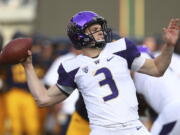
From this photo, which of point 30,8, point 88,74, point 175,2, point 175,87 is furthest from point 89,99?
point 30,8

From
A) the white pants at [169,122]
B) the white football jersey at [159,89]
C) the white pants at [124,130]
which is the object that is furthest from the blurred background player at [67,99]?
the white pants at [124,130]

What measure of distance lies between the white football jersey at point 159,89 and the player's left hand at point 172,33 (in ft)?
3.98

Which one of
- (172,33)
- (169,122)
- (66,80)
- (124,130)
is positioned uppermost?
(172,33)

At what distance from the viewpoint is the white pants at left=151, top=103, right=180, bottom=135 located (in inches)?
227

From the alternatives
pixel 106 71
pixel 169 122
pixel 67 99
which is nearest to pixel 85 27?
pixel 106 71

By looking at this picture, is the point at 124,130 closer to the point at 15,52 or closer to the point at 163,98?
the point at 15,52

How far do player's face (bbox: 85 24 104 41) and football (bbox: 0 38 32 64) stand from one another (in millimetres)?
496

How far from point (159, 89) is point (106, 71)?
1365 millimetres

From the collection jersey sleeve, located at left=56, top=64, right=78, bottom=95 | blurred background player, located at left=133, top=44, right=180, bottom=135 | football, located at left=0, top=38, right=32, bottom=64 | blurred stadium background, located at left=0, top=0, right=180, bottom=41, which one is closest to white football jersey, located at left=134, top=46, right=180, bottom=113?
blurred background player, located at left=133, top=44, right=180, bottom=135

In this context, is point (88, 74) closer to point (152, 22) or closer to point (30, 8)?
point (152, 22)

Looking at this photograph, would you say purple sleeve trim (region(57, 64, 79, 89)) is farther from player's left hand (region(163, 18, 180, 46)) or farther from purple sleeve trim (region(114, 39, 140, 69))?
player's left hand (region(163, 18, 180, 46))

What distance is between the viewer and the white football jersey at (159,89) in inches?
234

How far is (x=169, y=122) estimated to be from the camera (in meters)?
5.81

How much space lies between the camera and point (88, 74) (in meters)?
4.81
